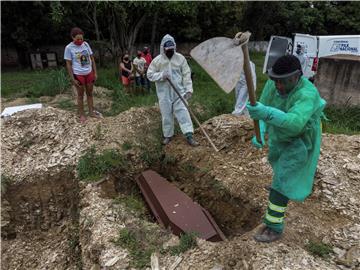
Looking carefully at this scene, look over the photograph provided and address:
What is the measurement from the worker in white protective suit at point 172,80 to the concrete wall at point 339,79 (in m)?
4.46

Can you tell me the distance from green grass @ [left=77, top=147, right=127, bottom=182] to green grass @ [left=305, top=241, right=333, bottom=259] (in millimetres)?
2625

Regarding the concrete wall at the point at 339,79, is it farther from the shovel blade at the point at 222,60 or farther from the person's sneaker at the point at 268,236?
the shovel blade at the point at 222,60

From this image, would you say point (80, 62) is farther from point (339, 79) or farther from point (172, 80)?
point (339, 79)

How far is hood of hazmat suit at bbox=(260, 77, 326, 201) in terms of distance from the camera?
2.38m

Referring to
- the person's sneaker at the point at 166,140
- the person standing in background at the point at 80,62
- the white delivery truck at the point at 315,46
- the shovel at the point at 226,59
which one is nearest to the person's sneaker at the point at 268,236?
the shovel at the point at 226,59

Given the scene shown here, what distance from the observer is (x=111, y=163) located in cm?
450

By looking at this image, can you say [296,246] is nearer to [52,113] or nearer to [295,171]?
[295,171]

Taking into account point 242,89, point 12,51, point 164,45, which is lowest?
point 12,51

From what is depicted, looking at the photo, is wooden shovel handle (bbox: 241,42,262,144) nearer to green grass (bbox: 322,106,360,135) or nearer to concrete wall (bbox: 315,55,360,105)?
green grass (bbox: 322,106,360,135)

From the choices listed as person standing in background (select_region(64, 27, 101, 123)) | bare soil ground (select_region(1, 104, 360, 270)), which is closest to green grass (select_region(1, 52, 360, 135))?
bare soil ground (select_region(1, 104, 360, 270))

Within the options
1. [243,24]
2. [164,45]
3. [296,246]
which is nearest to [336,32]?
[243,24]

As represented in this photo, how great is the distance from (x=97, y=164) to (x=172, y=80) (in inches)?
64.0

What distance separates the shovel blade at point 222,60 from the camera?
2188 millimetres

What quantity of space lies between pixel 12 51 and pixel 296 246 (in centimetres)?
1552
